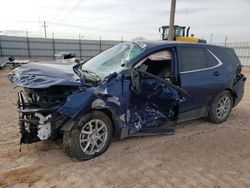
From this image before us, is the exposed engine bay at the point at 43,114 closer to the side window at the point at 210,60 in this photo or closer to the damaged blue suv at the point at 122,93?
the damaged blue suv at the point at 122,93

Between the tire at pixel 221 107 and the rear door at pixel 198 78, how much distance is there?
0.21m

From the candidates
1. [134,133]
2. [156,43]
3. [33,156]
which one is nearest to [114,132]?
[134,133]

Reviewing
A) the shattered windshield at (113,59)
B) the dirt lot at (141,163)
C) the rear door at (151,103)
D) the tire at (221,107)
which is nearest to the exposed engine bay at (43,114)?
the dirt lot at (141,163)

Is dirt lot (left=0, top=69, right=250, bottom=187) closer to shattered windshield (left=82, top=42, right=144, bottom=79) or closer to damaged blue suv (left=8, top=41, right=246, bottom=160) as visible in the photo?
damaged blue suv (left=8, top=41, right=246, bottom=160)

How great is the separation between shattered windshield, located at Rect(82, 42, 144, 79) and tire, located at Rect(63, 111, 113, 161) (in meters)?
0.68

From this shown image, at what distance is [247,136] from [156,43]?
257 centimetres

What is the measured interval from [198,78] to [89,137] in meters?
2.46

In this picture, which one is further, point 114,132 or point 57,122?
point 114,132

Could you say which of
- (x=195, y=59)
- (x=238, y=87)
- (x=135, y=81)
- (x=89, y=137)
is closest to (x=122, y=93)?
(x=135, y=81)

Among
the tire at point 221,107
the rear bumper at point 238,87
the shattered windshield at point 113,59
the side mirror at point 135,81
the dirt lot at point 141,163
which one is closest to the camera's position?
the dirt lot at point 141,163

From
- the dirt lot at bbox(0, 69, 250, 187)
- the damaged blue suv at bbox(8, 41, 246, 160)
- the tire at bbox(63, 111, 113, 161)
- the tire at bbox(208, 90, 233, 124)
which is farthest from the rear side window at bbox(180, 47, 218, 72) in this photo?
the tire at bbox(63, 111, 113, 161)

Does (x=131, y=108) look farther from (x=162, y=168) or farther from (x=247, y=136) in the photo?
(x=247, y=136)

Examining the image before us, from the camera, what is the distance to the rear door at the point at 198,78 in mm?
4438

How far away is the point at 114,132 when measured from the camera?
3783mm
